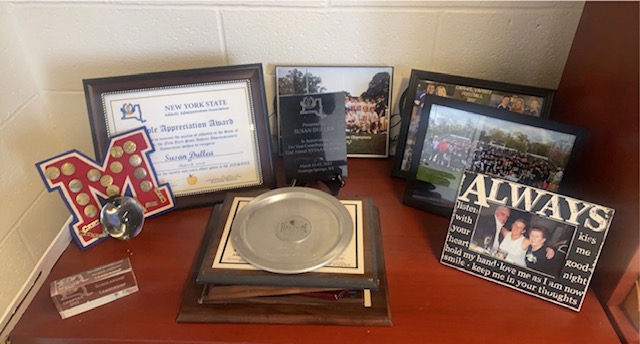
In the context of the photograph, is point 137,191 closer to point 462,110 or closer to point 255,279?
point 255,279

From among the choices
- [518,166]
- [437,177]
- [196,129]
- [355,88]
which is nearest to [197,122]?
[196,129]

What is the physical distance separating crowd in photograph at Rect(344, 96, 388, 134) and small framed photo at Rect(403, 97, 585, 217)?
0.58 feet

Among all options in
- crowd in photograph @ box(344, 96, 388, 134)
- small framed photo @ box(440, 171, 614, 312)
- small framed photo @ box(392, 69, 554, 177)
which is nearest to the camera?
small framed photo @ box(440, 171, 614, 312)

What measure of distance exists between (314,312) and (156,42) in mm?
679

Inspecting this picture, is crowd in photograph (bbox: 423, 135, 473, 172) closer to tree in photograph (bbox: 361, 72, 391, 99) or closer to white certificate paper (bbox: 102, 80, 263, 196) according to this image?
tree in photograph (bbox: 361, 72, 391, 99)

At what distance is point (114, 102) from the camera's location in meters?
0.98

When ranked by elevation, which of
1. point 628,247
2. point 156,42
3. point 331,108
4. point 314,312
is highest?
point 156,42

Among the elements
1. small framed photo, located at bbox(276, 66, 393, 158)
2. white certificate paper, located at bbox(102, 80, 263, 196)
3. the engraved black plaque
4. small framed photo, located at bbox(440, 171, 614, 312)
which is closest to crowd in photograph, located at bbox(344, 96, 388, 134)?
small framed photo, located at bbox(276, 66, 393, 158)

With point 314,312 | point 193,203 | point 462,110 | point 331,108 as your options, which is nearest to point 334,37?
point 331,108

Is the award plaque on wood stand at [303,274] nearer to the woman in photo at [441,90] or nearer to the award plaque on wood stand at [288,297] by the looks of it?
the award plaque on wood stand at [288,297]

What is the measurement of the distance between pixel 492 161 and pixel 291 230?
407 millimetres

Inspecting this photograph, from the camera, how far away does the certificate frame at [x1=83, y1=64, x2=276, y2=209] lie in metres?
0.98

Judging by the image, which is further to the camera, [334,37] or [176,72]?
[334,37]

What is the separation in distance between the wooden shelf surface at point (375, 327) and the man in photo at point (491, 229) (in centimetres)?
7
